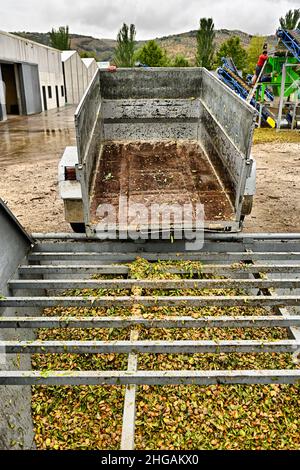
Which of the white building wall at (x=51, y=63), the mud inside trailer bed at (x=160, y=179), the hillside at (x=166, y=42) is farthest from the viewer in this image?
the hillside at (x=166, y=42)

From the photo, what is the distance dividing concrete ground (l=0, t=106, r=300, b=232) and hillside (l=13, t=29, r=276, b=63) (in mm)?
126805

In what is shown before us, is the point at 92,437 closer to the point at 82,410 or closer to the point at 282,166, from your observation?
the point at 82,410

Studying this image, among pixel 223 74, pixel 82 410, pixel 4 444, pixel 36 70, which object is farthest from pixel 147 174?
pixel 36 70

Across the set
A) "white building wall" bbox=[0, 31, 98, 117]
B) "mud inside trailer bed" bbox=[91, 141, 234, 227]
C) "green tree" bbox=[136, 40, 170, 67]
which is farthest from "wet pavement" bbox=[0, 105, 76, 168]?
"green tree" bbox=[136, 40, 170, 67]

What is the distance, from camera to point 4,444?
2.21 meters

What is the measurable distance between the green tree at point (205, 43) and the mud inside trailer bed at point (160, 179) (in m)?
40.1

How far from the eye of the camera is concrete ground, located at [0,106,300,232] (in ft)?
18.9

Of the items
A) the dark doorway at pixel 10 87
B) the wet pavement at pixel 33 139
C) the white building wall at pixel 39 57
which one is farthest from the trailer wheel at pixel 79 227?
the dark doorway at pixel 10 87

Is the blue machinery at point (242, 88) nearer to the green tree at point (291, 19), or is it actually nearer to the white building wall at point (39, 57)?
the white building wall at point (39, 57)

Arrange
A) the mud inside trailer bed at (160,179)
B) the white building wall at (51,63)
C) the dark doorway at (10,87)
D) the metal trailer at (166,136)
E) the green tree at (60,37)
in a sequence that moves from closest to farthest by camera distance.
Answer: the metal trailer at (166,136), the mud inside trailer bed at (160,179), the white building wall at (51,63), the dark doorway at (10,87), the green tree at (60,37)

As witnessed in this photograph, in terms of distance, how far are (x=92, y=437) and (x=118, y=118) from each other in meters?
4.58

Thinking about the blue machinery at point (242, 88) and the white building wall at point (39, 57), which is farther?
the white building wall at point (39, 57)

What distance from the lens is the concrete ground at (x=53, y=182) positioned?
5.77m

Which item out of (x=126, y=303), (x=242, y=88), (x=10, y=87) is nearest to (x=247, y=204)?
(x=126, y=303)
